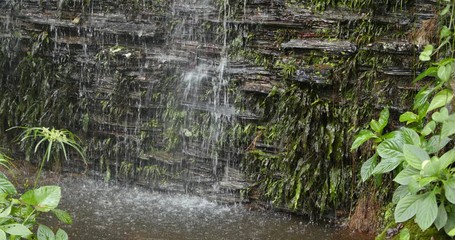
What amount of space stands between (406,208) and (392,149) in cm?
48

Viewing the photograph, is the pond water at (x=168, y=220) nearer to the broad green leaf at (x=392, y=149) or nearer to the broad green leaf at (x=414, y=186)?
the broad green leaf at (x=392, y=149)

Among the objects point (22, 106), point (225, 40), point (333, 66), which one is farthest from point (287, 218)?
point (22, 106)

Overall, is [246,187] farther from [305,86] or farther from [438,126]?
[438,126]

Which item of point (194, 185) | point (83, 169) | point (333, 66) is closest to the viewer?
point (333, 66)

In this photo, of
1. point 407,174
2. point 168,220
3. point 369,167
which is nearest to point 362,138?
point 369,167

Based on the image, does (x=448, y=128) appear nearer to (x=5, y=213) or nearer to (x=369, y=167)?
(x=369, y=167)

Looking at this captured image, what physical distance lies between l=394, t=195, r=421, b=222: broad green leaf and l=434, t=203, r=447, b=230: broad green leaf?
0.48ft

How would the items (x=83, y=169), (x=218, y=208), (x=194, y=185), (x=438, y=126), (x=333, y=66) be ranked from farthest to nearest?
(x=83, y=169), (x=194, y=185), (x=218, y=208), (x=333, y=66), (x=438, y=126)

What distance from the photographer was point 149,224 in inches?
196

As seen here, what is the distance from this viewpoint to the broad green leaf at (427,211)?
317 cm

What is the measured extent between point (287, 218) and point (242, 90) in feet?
4.40

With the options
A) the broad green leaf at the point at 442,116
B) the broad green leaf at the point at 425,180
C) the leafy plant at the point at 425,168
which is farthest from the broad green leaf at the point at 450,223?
the broad green leaf at the point at 442,116

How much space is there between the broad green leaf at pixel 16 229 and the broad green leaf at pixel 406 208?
2.15 metres

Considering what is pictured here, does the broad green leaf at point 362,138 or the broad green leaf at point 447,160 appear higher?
the broad green leaf at point 447,160
